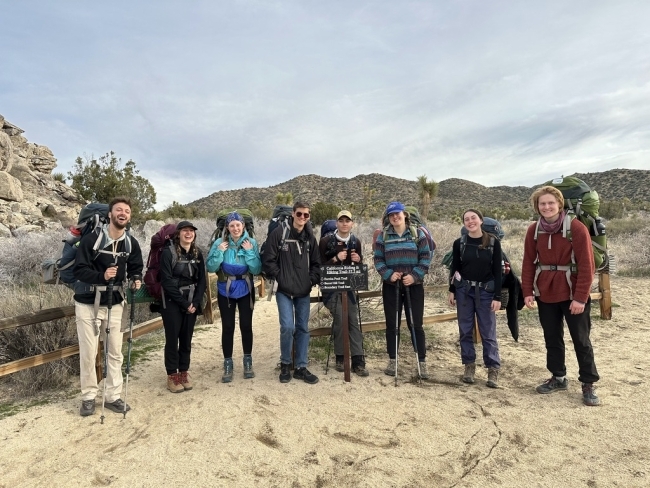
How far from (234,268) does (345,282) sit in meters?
1.26

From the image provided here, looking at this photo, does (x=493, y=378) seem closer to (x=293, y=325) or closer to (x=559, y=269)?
(x=559, y=269)

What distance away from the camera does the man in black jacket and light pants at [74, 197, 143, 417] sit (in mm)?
3785

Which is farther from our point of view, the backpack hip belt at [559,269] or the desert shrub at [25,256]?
the desert shrub at [25,256]

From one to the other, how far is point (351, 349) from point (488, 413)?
1695 millimetres

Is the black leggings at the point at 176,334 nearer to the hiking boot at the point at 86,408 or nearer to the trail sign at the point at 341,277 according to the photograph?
the hiking boot at the point at 86,408

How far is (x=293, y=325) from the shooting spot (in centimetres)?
467

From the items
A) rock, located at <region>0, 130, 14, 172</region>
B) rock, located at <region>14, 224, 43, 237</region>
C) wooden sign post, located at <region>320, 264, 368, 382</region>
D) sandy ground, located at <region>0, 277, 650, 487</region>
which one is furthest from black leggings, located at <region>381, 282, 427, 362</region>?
rock, located at <region>0, 130, 14, 172</region>

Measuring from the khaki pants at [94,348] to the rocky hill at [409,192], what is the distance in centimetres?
3215

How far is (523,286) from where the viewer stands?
13.7 feet

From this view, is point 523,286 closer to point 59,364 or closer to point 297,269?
point 297,269

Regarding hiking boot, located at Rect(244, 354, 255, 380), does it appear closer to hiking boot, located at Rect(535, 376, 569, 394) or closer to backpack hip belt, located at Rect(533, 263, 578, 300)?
hiking boot, located at Rect(535, 376, 569, 394)

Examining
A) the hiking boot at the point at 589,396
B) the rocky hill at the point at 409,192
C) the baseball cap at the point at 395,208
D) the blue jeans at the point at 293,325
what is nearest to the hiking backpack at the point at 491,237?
the baseball cap at the point at 395,208

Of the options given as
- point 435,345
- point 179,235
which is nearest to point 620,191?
point 435,345

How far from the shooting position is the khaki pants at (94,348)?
153 inches
